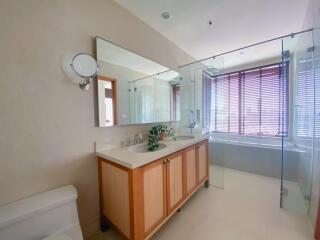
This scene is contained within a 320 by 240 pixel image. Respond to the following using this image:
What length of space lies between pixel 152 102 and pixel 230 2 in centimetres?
149

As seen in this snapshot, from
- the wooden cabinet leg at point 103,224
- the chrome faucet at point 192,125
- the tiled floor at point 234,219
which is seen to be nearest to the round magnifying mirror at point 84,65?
the wooden cabinet leg at point 103,224

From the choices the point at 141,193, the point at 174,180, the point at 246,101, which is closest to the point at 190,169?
the point at 174,180

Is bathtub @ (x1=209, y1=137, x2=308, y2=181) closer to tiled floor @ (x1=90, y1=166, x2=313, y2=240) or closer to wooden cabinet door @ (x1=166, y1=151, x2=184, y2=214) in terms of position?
tiled floor @ (x1=90, y1=166, x2=313, y2=240)

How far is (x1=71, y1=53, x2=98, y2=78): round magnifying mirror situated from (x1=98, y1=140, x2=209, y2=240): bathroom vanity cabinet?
0.83 meters

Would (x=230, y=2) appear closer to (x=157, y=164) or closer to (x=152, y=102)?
(x=152, y=102)

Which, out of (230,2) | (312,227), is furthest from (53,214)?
(230,2)

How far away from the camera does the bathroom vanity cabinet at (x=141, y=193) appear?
3.97ft

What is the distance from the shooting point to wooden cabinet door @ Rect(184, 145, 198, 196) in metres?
1.86

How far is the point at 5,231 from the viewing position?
0.89 m

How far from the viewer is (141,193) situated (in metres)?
1.23

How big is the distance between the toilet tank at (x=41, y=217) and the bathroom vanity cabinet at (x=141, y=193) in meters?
0.33

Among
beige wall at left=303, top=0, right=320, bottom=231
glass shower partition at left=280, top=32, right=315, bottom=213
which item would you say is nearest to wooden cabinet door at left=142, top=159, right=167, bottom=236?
beige wall at left=303, top=0, right=320, bottom=231

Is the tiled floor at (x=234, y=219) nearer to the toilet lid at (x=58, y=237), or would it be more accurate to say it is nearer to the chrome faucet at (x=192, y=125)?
the toilet lid at (x=58, y=237)

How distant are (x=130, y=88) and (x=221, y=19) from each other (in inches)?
58.5
